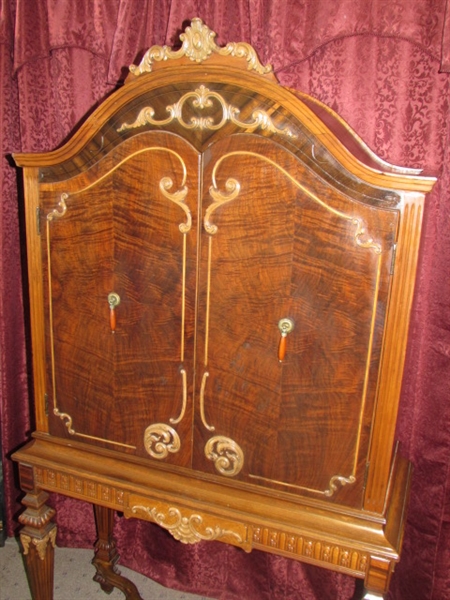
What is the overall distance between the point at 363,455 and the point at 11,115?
5.72ft

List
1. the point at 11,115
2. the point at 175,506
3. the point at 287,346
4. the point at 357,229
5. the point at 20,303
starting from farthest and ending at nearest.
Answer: the point at 20,303
the point at 11,115
the point at 175,506
the point at 287,346
the point at 357,229

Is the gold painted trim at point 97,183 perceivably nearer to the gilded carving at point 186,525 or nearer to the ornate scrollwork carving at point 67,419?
the ornate scrollwork carving at point 67,419

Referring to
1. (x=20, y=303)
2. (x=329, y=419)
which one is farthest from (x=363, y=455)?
(x=20, y=303)

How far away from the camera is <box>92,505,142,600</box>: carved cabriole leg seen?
1987mm

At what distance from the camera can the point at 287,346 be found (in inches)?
47.1

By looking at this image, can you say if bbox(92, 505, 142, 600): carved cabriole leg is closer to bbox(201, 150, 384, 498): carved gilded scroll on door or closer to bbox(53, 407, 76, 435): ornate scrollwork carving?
bbox(53, 407, 76, 435): ornate scrollwork carving

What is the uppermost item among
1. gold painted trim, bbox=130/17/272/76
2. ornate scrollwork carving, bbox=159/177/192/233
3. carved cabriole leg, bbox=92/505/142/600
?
gold painted trim, bbox=130/17/272/76

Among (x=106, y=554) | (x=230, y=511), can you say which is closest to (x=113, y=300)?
(x=230, y=511)

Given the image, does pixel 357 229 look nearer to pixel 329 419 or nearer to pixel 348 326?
pixel 348 326

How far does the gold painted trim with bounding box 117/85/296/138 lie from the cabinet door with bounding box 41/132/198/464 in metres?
0.04

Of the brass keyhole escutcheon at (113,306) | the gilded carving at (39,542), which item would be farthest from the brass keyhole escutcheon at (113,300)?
the gilded carving at (39,542)

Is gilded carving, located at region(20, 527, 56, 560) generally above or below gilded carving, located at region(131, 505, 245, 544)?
below

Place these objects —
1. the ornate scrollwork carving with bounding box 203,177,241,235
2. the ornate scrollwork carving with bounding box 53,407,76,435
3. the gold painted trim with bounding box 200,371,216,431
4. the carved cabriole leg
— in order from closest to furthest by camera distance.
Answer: the ornate scrollwork carving with bounding box 203,177,241,235 < the gold painted trim with bounding box 200,371,216,431 < the ornate scrollwork carving with bounding box 53,407,76,435 < the carved cabriole leg

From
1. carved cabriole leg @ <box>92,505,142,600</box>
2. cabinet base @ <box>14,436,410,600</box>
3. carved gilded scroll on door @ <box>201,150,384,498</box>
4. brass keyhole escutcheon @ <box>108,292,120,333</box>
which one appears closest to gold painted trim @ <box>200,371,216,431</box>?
carved gilded scroll on door @ <box>201,150,384,498</box>
